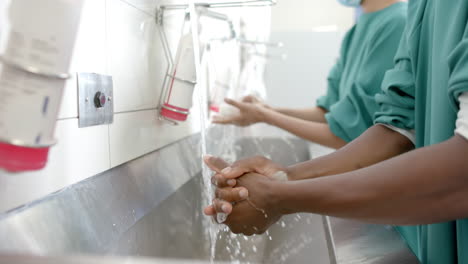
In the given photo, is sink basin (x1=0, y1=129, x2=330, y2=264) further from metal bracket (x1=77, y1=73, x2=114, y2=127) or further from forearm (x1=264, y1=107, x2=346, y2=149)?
forearm (x1=264, y1=107, x2=346, y2=149)

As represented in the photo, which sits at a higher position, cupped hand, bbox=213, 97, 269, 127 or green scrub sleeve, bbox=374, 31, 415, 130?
A: green scrub sleeve, bbox=374, 31, 415, 130

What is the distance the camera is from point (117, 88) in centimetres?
69

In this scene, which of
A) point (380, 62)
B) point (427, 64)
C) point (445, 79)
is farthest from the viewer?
point (380, 62)

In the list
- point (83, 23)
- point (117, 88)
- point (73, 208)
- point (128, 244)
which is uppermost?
point (83, 23)

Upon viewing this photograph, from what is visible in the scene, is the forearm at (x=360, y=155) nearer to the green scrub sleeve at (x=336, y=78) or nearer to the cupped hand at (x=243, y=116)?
the cupped hand at (x=243, y=116)

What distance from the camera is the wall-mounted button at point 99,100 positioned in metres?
0.60

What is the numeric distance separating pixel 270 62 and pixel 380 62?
2.06 meters

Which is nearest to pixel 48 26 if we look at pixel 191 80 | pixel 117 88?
pixel 117 88

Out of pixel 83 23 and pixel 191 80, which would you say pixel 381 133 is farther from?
pixel 83 23

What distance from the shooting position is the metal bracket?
563 millimetres

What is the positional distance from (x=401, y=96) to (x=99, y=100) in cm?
56

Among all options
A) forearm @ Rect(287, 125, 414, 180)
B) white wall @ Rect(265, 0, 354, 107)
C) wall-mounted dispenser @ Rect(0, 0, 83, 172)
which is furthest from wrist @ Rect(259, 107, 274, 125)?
white wall @ Rect(265, 0, 354, 107)

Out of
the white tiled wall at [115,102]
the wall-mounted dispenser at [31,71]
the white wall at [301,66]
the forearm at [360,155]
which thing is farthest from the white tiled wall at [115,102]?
the white wall at [301,66]

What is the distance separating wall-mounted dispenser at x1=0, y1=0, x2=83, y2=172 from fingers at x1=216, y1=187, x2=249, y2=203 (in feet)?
1.23
